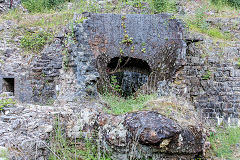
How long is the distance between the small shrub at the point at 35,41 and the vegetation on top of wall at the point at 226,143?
6686 millimetres

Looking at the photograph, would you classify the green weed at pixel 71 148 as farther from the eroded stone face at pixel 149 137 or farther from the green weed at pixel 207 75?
the green weed at pixel 207 75

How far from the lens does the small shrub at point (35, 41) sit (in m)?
9.56

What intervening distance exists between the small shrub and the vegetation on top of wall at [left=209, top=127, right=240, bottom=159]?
6686 mm

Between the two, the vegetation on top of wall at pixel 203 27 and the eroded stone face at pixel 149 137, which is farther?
the vegetation on top of wall at pixel 203 27

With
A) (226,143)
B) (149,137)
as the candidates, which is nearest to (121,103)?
(149,137)

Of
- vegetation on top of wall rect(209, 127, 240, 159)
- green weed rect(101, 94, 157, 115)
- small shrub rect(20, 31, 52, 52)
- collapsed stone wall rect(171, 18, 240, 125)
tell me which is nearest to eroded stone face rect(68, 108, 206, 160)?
green weed rect(101, 94, 157, 115)

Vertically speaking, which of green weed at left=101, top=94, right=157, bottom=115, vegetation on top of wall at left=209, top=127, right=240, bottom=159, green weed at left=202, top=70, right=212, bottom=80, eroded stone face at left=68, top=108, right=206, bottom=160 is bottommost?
vegetation on top of wall at left=209, top=127, right=240, bottom=159

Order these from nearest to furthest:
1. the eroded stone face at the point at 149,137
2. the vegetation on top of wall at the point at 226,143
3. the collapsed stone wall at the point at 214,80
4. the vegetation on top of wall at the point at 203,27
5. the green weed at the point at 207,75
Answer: the eroded stone face at the point at 149,137
the vegetation on top of wall at the point at 226,143
the collapsed stone wall at the point at 214,80
the green weed at the point at 207,75
the vegetation on top of wall at the point at 203,27

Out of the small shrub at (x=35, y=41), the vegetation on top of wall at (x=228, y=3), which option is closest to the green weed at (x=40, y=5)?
the small shrub at (x=35, y=41)

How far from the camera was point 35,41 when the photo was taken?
9633 millimetres

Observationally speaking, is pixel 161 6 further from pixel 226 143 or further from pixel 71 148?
pixel 71 148

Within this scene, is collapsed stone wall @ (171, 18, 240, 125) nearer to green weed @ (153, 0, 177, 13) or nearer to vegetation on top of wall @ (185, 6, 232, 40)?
vegetation on top of wall @ (185, 6, 232, 40)

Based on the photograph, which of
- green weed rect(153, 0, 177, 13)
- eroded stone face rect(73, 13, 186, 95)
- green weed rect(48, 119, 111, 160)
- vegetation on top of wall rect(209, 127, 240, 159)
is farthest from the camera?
green weed rect(153, 0, 177, 13)

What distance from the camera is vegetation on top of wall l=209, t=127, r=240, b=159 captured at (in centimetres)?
505
